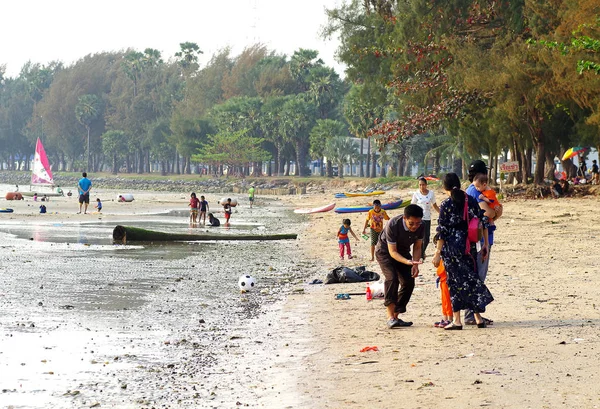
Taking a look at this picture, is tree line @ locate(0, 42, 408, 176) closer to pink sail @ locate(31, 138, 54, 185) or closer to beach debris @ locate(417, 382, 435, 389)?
pink sail @ locate(31, 138, 54, 185)

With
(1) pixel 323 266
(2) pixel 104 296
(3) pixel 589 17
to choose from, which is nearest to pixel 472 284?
(2) pixel 104 296

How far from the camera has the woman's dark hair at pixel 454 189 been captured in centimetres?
959

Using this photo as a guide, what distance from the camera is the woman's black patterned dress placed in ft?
31.8

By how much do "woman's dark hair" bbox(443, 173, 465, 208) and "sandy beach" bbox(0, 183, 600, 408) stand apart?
1415 millimetres

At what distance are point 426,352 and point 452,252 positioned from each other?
1391 millimetres

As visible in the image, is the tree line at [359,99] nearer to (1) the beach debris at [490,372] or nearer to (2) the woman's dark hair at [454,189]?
(2) the woman's dark hair at [454,189]

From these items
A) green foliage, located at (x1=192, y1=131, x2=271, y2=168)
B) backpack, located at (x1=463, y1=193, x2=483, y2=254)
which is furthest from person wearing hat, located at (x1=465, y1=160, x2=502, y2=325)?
green foliage, located at (x1=192, y1=131, x2=271, y2=168)

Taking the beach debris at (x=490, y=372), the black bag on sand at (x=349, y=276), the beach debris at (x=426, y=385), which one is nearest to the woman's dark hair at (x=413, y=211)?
the beach debris at (x=490, y=372)

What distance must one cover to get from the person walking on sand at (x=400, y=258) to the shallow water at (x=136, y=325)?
1423 millimetres

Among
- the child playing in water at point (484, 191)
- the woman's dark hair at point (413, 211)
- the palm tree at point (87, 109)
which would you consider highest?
the palm tree at point (87, 109)

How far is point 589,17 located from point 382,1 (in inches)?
558

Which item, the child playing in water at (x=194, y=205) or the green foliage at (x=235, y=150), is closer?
the child playing in water at (x=194, y=205)

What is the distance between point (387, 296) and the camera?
33.6ft

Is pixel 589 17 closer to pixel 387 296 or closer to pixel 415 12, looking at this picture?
pixel 415 12
